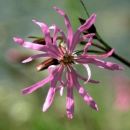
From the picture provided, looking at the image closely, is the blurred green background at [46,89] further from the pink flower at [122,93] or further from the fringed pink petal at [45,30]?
the fringed pink petal at [45,30]

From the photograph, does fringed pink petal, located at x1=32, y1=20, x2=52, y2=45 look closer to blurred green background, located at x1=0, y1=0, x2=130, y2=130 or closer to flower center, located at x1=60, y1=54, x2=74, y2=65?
flower center, located at x1=60, y1=54, x2=74, y2=65

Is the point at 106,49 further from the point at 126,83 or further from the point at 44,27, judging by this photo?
the point at 126,83

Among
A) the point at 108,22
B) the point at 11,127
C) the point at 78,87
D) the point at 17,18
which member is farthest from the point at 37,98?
the point at 78,87

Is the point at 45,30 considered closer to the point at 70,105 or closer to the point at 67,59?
the point at 67,59

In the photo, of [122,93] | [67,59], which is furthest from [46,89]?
A: [67,59]

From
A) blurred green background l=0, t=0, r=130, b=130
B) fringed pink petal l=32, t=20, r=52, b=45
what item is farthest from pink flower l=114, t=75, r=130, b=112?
fringed pink petal l=32, t=20, r=52, b=45
